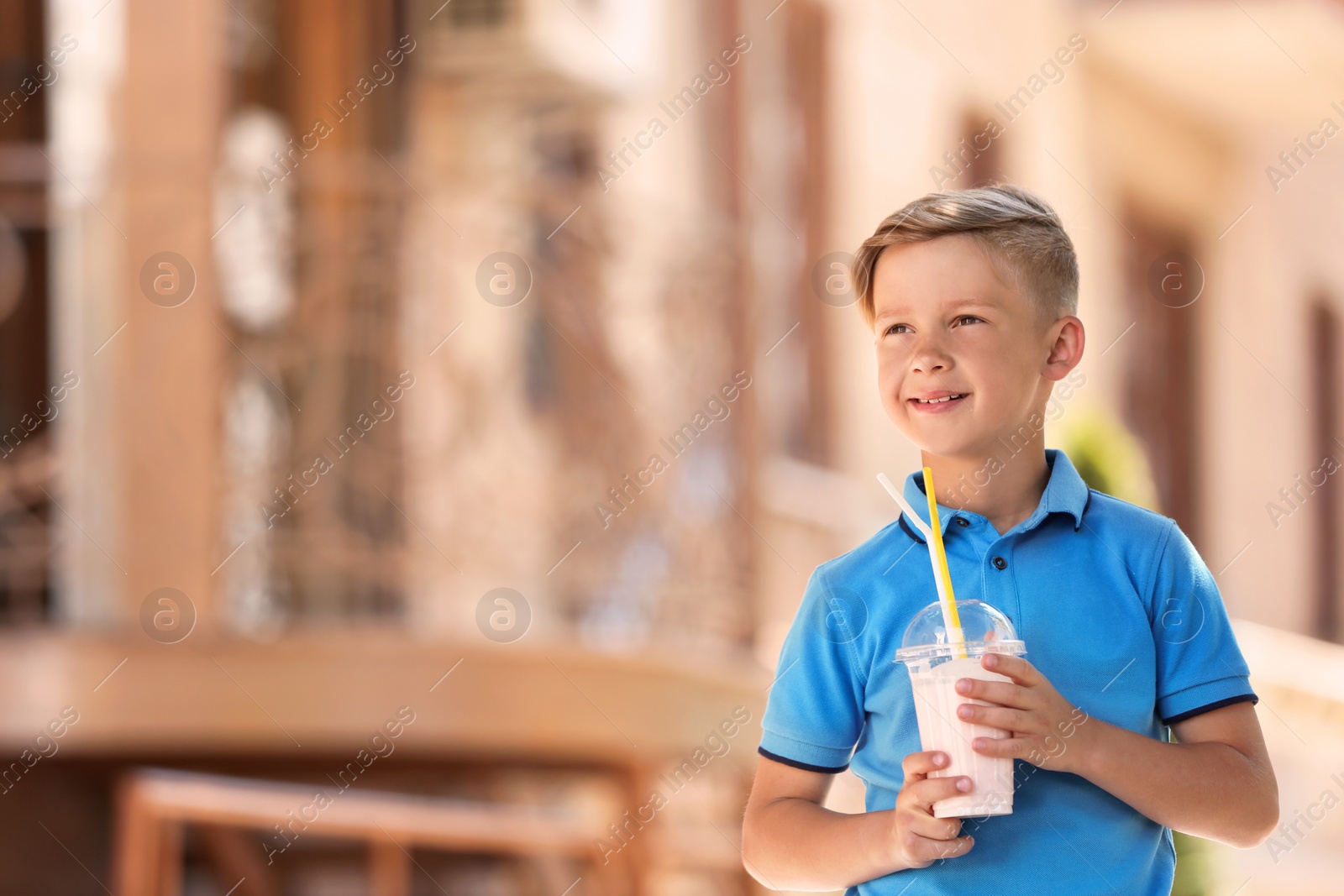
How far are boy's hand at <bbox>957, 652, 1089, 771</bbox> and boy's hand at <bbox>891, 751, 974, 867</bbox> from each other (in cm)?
4

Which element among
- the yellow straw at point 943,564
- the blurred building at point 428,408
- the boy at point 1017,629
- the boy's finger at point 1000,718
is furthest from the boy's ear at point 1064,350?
the blurred building at point 428,408

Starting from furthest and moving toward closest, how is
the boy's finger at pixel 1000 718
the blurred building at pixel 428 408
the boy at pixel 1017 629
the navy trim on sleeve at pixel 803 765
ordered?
1. the blurred building at pixel 428 408
2. the navy trim on sleeve at pixel 803 765
3. the boy at pixel 1017 629
4. the boy's finger at pixel 1000 718

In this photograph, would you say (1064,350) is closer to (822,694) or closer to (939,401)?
(939,401)

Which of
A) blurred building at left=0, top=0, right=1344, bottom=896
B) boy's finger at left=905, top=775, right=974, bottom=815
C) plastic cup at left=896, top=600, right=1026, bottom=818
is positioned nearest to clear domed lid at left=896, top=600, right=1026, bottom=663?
plastic cup at left=896, top=600, right=1026, bottom=818

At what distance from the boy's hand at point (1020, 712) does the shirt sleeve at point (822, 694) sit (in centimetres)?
20

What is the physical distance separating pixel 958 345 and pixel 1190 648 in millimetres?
343

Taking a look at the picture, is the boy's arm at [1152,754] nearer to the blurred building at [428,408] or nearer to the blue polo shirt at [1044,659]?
the blue polo shirt at [1044,659]

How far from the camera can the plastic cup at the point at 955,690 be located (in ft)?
4.62

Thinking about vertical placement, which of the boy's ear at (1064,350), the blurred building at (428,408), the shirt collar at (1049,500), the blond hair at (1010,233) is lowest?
the blurred building at (428,408)

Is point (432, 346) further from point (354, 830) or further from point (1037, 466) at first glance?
point (1037, 466)

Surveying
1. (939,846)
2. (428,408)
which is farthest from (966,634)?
(428,408)

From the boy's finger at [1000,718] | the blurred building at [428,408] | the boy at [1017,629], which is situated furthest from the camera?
the blurred building at [428,408]

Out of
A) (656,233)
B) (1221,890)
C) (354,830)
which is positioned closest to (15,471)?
(354,830)

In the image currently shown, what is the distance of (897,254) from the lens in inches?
62.7
